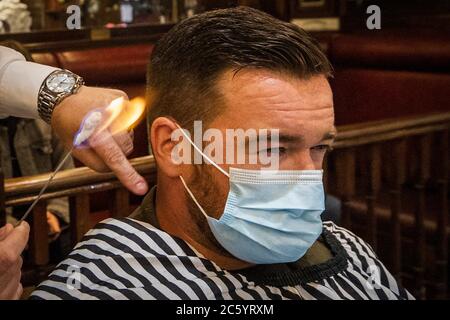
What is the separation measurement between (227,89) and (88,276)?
0.50m

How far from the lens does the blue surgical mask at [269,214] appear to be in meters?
1.56

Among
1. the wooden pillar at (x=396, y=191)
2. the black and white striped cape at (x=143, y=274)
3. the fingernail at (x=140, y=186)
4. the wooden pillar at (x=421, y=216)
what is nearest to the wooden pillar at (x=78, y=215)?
the black and white striped cape at (x=143, y=274)

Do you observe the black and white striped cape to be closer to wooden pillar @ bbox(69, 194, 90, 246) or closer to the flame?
the flame

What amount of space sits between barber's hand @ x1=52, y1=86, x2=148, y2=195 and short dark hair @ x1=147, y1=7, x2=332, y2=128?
163mm

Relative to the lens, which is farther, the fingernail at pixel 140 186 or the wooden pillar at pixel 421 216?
the wooden pillar at pixel 421 216

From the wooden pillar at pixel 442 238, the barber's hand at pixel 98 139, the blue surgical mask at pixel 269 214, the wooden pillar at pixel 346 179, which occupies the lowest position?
the wooden pillar at pixel 442 238

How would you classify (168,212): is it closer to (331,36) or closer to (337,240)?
(337,240)

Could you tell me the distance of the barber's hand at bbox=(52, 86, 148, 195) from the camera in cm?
135

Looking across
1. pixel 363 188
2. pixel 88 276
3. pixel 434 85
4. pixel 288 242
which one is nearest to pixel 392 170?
pixel 363 188

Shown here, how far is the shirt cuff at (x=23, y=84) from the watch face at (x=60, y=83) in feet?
0.05

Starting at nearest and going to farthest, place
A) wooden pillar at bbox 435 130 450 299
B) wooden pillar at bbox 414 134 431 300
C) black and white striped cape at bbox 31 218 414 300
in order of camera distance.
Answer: black and white striped cape at bbox 31 218 414 300
wooden pillar at bbox 414 134 431 300
wooden pillar at bbox 435 130 450 299

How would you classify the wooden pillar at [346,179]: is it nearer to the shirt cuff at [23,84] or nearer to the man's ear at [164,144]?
the man's ear at [164,144]

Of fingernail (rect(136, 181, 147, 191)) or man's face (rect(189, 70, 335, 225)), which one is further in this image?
man's face (rect(189, 70, 335, 225))

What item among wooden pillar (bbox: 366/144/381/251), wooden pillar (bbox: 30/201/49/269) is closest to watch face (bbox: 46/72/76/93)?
wooden pillar (bbox: 30/201/49/269)
